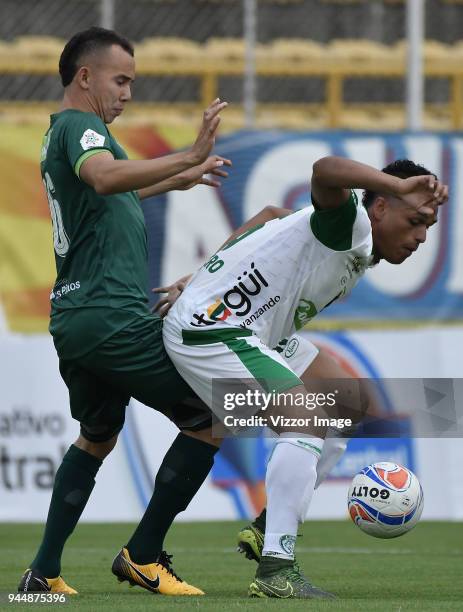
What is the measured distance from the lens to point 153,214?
10.6 metres

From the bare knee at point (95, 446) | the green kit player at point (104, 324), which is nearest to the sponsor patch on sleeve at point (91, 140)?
the green kit player at point (104, 324)

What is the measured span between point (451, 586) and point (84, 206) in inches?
83.3

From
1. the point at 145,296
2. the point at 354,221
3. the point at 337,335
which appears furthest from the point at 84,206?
the point at 337,335

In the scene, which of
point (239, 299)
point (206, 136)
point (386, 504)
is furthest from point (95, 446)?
point (206, 136)

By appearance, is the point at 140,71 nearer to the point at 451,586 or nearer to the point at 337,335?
the point at 337,335

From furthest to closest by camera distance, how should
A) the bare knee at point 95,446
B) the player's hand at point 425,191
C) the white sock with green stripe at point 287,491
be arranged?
the bare knee at point 95,446
the white sock with green stripe at point 287,491
the player's hand at point 425,191

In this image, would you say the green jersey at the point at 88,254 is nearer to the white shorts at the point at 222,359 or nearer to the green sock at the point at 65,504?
the white shorts at the point at 222,359

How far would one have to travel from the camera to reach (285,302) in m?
4.95

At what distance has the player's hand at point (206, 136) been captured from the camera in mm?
4500

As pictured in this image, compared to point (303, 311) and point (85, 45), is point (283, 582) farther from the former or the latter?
point (85, 45)

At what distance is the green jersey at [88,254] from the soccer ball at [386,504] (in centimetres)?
114

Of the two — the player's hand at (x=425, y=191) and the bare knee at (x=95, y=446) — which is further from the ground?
the player's hand at (x=425, y=191)

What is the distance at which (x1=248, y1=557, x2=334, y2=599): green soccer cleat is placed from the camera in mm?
4559

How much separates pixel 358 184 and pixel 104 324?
3.67 ft
